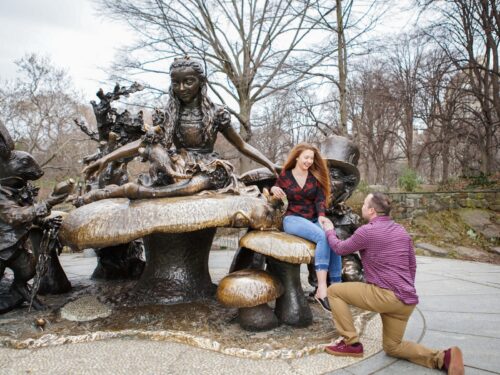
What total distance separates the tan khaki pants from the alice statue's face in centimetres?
240

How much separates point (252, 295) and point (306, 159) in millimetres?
1275

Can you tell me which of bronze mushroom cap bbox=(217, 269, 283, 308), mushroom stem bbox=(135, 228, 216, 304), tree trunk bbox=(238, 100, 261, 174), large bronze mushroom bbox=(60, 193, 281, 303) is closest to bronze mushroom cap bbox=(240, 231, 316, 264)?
large bronze mushroom bbox=(60, 193, 281, 303)

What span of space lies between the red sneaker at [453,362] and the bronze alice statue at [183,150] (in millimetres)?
2054

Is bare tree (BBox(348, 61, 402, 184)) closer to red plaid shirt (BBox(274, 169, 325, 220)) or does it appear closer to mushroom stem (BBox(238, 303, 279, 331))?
red plaid shirt (BBox(274, 169, 325, 220))

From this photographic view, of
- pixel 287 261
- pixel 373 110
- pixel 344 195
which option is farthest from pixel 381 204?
pixel 373 110

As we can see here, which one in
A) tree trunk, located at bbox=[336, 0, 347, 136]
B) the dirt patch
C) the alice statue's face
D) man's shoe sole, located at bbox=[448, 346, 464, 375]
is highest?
tree trunk, located at bbox=[336, 0, 347, 136]

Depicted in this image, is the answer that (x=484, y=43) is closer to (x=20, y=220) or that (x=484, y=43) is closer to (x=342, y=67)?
(x=342, y=67)

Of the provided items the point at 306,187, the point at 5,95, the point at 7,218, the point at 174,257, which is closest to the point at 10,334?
the point at 7,218

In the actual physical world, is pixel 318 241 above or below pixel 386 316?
above

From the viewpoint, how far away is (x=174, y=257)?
402 centimetres

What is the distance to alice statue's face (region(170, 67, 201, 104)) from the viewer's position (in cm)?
376

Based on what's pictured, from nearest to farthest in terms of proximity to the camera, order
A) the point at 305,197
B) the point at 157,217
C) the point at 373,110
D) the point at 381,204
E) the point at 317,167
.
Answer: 1. the point at 381,204
2. the point at 157,217
3. the point at 305,197
4. the point at 317,167
5. the point at 373,110

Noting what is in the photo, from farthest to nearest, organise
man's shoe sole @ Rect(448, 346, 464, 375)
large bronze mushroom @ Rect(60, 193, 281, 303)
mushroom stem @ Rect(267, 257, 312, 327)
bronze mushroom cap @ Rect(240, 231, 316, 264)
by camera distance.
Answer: mushroom stem @ Rect(267, 257, 312, 327)
bronze mushroom cap @ Rect(240, 231, 316, 264)
large bronze mushroom @ Rect(60, 193, 281, 303)
man's shoe sole @ Rect(448, 346, 464, 375)

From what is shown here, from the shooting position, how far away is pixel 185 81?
3809mm
